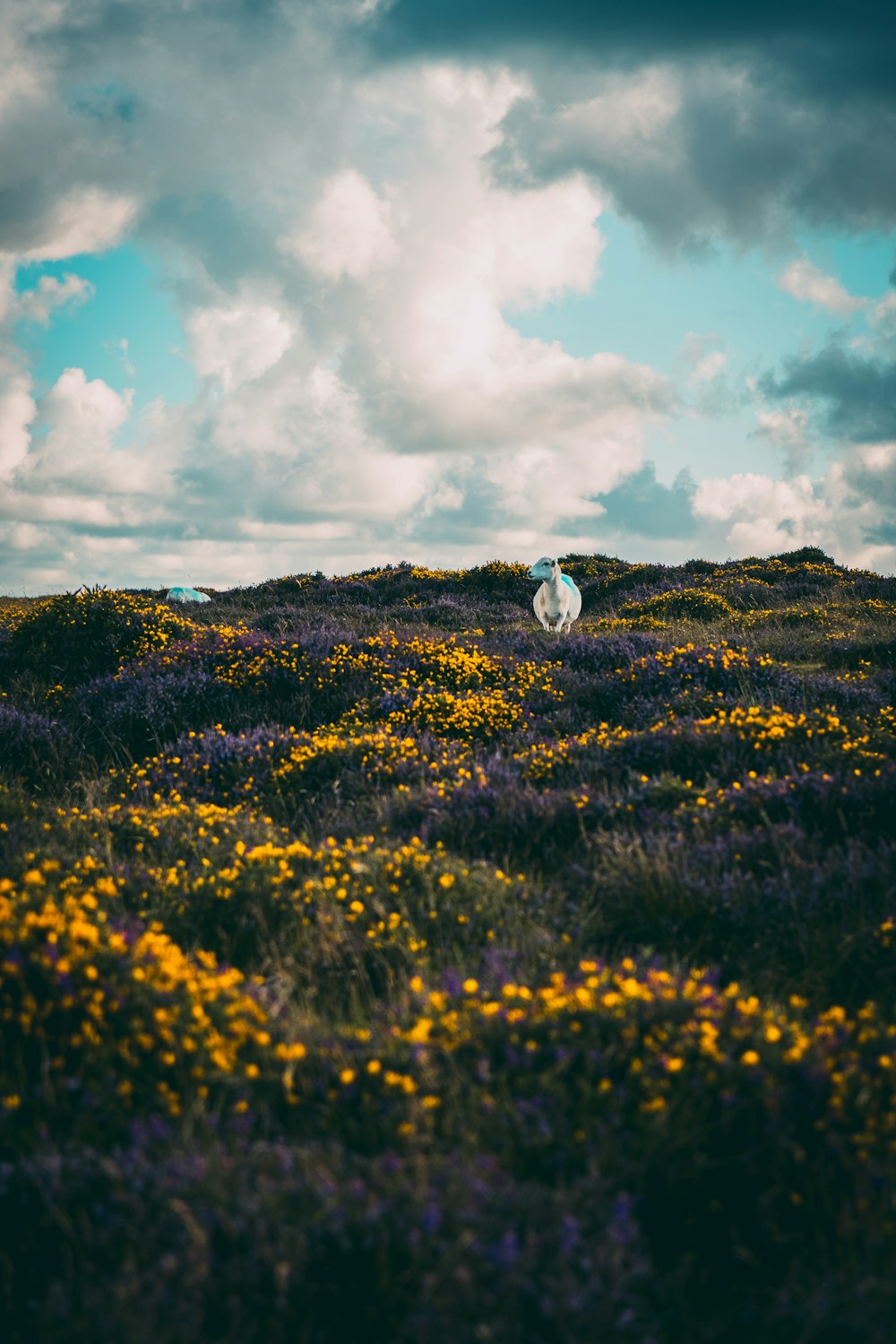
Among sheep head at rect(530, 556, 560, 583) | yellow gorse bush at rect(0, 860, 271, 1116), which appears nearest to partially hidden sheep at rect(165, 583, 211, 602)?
sheep head at rect(530, 556, 560, 583)

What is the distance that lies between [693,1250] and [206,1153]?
1.49 metres

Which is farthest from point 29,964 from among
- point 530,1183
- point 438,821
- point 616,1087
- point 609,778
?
point 609,778

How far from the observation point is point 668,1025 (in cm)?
288

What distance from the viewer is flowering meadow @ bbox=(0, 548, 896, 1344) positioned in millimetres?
2105

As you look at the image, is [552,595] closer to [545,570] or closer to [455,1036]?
[545,570]

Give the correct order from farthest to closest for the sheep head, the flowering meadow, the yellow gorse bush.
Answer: the sheep head → the yellow gorse bush → the flowering meadow

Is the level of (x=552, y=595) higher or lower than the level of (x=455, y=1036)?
higher

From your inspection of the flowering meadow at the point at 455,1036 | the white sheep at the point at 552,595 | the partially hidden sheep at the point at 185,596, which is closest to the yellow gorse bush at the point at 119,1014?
the flowering meadow at the point at 455,1036

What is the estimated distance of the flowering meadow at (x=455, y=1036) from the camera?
2105 millimetres

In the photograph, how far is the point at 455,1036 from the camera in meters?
2.92

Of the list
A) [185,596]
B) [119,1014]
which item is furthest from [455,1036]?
[185,596]

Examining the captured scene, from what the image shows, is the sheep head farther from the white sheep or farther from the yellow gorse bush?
the yellow gorse bush

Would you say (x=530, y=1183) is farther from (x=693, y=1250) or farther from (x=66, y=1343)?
(x=66, y=1343)

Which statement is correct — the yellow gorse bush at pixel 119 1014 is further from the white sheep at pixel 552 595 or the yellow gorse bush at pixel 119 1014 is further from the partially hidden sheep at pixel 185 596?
the partially hidden sheep at pixel 185 596
